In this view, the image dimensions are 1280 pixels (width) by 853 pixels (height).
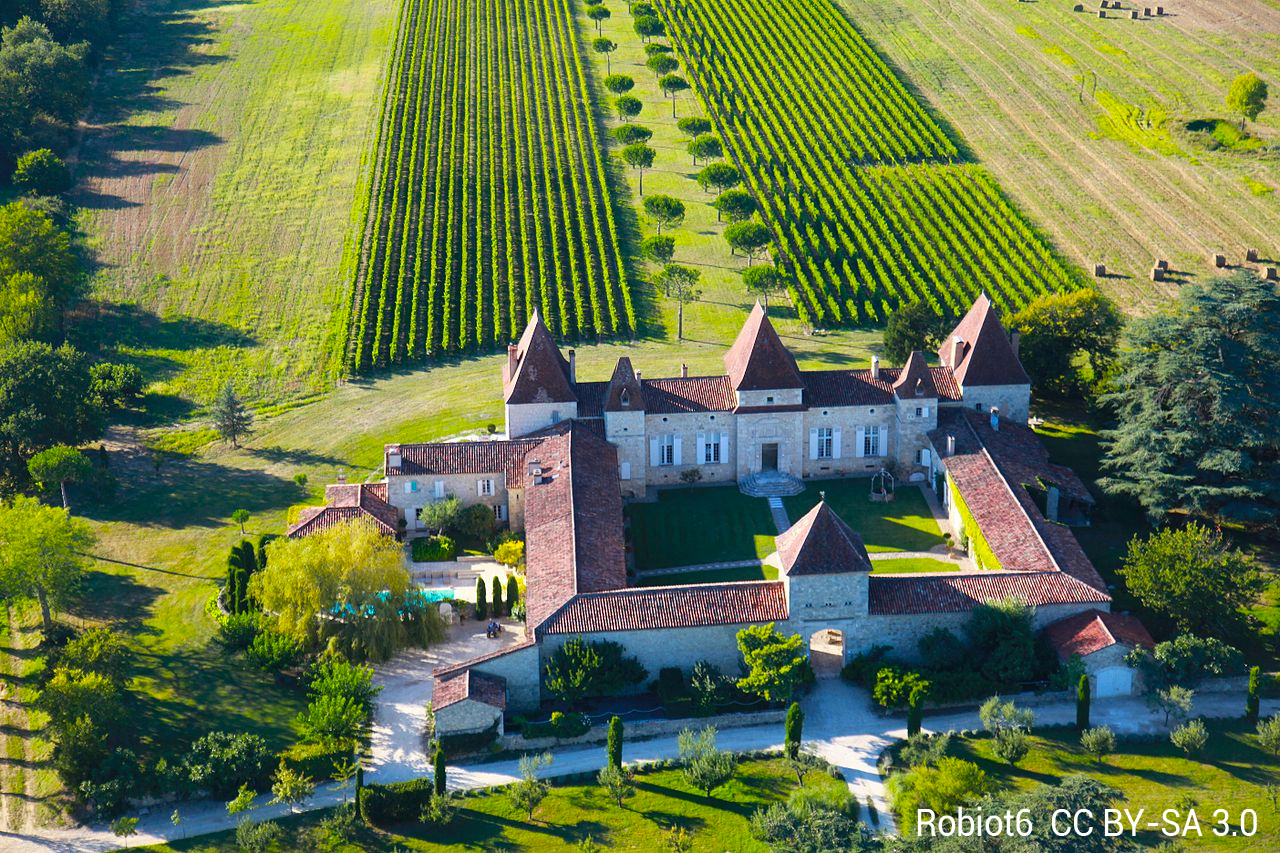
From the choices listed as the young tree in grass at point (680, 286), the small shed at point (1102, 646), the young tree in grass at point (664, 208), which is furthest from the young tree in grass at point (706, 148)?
the small shed at point (1102, 646)

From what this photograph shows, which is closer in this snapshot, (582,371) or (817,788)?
(817,788)

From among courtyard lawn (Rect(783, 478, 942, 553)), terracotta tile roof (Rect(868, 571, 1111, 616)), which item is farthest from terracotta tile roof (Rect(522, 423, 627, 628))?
terracotta tile roof (Rect(868, 571, 1111, 616))

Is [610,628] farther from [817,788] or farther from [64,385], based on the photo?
[64,385]

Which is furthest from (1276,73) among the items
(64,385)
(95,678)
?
(95,678)

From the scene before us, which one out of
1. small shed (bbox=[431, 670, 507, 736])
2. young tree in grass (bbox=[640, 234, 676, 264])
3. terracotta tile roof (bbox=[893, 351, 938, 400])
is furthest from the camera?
young tree in grass (bbox=[640, 234, 676, 264])

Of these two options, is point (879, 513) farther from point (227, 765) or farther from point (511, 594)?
point (227, 765)

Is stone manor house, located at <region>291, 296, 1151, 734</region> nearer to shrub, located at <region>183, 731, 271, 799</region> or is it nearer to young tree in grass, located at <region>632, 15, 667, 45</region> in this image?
shrub, located at <region>183, 731, 271, 799</region>

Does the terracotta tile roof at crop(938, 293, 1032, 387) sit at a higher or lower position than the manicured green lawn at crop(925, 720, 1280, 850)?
higher
